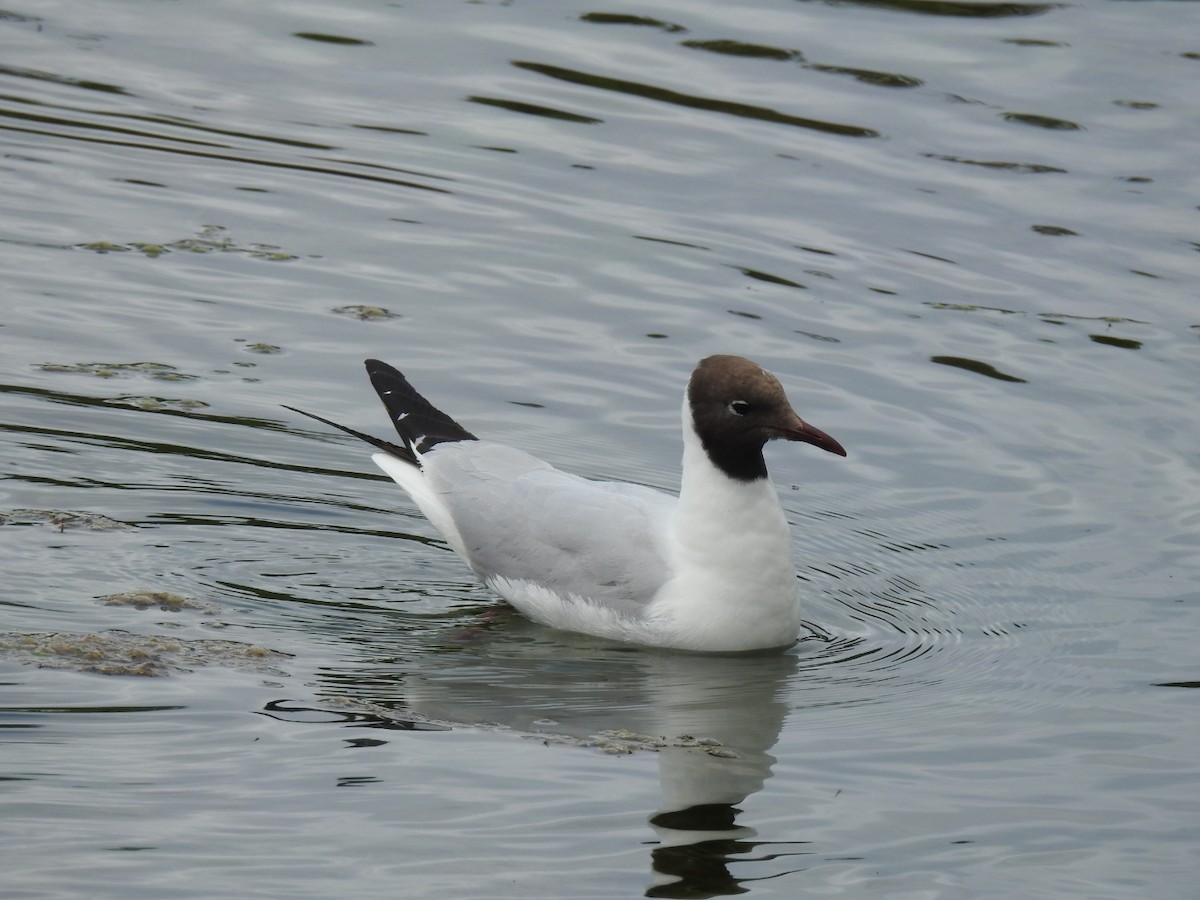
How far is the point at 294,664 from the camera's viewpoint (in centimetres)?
673

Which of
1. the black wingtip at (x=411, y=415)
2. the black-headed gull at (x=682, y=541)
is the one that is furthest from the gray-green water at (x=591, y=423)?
the black wingtip at (x=411, y=415)

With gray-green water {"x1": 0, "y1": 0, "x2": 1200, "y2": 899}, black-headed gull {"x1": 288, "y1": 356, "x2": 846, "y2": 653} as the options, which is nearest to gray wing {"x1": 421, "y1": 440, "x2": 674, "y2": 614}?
black-headed gull {"x1": 288, "y1": 356, "x2": 846, "y2": 653}

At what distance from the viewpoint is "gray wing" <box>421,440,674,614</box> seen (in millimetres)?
7461

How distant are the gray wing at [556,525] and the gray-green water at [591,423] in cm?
26

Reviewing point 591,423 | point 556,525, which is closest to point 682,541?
point 556,525

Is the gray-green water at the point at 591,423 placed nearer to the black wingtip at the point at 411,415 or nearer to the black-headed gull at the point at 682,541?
the black-headed gull at the point at 682,541

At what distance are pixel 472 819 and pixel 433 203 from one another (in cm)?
707

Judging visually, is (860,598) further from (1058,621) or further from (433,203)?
(433,203)

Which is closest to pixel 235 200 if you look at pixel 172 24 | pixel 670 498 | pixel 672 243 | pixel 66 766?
pixel 672 243

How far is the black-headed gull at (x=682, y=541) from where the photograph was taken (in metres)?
7.31

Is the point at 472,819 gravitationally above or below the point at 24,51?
below

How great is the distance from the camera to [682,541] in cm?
746

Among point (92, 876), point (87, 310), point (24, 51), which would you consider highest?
point (24, 51)

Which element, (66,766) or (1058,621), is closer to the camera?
(66,766)
